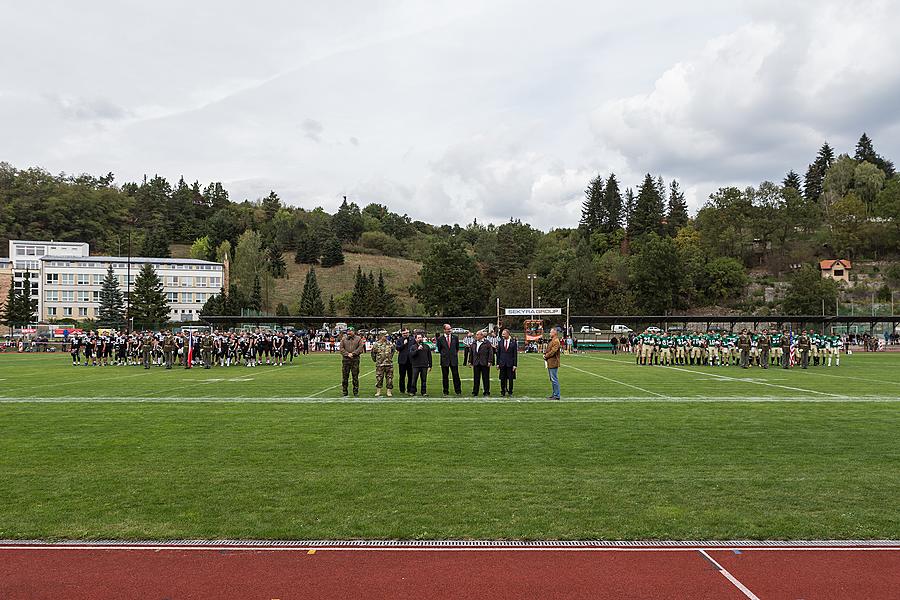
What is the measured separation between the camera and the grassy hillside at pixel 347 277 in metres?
126

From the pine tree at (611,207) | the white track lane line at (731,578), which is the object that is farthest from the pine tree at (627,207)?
the white track lane line at (731,578)

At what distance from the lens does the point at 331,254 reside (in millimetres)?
147750

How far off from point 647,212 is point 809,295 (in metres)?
44.6

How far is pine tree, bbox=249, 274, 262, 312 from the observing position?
4190 inches

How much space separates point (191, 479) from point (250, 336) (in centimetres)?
2803

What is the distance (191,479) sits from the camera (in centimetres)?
857

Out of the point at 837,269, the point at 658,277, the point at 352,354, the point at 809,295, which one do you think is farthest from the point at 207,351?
the point at 837,269

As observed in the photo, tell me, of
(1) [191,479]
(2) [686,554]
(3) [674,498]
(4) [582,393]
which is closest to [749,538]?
(2) [686,554]

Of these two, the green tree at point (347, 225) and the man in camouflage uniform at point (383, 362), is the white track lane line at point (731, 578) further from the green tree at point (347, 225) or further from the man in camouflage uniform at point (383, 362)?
the green tree at point (347, 225)

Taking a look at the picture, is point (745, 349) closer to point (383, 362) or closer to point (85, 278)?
point (383, 362)

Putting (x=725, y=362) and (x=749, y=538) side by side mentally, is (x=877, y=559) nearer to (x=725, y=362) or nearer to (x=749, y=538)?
(x=749, y=538)

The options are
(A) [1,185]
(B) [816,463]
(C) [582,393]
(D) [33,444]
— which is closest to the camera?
(B) [816,463]

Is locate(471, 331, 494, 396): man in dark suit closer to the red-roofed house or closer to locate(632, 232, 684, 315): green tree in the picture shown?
locate(632, 232, 684, 315): green tree

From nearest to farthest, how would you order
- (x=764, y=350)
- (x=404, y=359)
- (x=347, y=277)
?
(x=404, y=359), (x=764, y=350), (x=347, y=277)
